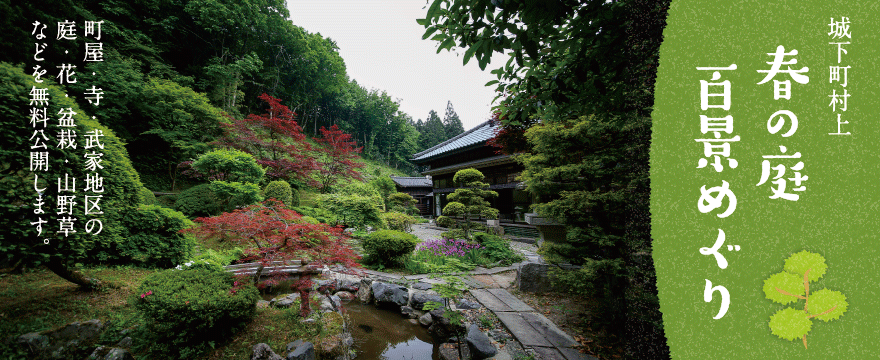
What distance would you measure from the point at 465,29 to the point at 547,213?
271 cm

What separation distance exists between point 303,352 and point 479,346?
1.90 m

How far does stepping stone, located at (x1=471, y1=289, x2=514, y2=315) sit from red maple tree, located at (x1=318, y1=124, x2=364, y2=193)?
9161mm

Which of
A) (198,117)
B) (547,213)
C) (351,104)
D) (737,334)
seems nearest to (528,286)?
(547,213)

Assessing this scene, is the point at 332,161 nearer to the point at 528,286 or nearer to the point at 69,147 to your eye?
the point at 69,147

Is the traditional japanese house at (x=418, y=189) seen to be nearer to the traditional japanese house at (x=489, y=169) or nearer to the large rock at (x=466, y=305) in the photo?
the traditional japanese house at (x=489, y=169)

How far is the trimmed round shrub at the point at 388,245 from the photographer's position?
6.69 metres

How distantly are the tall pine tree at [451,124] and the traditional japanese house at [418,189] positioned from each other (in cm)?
2020

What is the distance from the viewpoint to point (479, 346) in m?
3.01

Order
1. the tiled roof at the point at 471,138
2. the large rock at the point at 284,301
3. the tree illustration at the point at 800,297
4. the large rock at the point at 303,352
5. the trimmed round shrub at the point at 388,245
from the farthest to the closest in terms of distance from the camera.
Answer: the tiled roof at the point at 471,138
the trimmed round shrub at the point at 388,245
the large rock at the point at 284,301
the large rock at the point at 303,352
the tree illustration at the point at 800,297

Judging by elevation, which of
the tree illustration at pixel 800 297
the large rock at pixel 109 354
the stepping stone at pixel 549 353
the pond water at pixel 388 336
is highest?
the tree illustration at pixel 800 297

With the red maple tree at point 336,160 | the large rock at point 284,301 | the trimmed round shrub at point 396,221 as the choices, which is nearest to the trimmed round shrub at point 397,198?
the red maple tree at point 336,160

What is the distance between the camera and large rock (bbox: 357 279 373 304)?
17.2ft

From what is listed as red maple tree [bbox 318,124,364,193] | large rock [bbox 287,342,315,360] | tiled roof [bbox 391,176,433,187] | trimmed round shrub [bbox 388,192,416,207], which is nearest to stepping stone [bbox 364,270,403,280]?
large rock [bbox 287,342,315,360]

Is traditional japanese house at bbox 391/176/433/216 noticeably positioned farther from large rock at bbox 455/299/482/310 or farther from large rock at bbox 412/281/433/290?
large rock at bbox 455/299/482/310
